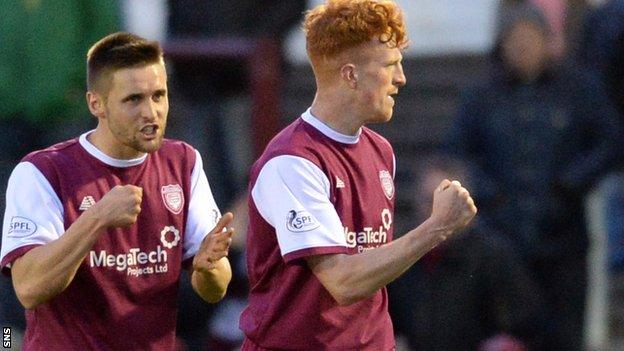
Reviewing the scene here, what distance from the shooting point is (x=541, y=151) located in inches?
405

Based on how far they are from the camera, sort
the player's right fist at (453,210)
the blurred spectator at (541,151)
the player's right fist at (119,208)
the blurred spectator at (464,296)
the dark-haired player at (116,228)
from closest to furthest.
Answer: the player's right fist at (453,210), the player's right fist at (119,208), the dark-haired player at (116,228), the blurred spectator at (464,296), the blurred spectator at (541,151)

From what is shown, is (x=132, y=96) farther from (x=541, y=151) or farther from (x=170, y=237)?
(x=541, y=151)

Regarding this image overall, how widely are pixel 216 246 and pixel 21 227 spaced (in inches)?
27.1

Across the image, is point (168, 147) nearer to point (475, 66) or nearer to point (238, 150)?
point (238, 150)

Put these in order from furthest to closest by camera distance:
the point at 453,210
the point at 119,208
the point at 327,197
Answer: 1. the point at 327,197
2. the point at 119,208
3. the point at 453,210

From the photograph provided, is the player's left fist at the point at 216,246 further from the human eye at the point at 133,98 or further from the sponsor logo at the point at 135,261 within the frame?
the human eye at the point at 133,98

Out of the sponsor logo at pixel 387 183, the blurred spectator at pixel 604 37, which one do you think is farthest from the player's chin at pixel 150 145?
the blurred spectator at pixel 604 37

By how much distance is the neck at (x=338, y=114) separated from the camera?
22.6 feet

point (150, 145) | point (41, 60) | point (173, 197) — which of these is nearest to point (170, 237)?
point (173, 197)

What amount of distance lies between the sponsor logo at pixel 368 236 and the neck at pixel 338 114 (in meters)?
0.33

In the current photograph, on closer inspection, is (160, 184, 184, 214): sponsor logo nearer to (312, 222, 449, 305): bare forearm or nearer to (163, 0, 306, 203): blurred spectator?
(312, 222, 449, 305): bare forearm

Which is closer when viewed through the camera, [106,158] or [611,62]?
[106,158]

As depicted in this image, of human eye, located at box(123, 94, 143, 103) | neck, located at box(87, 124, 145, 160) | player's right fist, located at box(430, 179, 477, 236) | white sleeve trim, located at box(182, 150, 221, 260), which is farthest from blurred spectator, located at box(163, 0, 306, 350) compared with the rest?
player's right fist, located at box(430, 179, 477, 236)

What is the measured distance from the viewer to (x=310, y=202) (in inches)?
264
